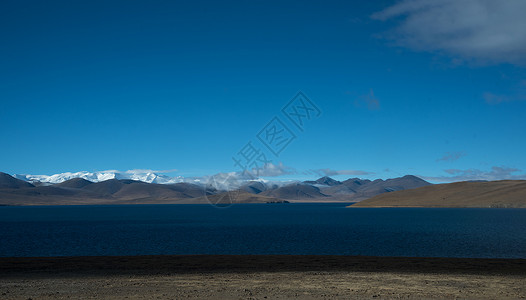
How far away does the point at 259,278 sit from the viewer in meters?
25.7

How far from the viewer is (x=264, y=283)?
942 inches

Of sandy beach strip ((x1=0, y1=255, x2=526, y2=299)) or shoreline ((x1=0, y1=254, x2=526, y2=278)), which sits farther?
shoreline ((x1=0, y1=254, x2=526, y2=278))

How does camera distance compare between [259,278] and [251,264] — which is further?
[251,264]

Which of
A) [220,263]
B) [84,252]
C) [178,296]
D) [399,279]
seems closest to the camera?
[178,296]

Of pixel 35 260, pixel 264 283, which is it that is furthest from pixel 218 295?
pixel 35 260

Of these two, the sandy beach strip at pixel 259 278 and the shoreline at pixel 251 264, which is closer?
the sandy beach strip at pixel 259 278

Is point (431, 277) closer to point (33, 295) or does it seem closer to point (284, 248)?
point (33, 295)

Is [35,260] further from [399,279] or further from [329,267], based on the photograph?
[399,279]

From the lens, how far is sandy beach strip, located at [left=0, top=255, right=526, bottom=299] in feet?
68.2

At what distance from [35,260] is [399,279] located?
26201 millimetres

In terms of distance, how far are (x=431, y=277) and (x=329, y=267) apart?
7244 mm

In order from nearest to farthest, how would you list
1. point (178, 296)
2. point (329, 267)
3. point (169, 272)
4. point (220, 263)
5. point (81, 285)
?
1. point (178, 296)
2. point (81, 285)
3. point (169, 272)
4. point (329, 267)
5. point (220, 263)

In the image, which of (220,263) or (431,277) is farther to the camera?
(220,263)

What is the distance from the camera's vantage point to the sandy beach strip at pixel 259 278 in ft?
68.2
